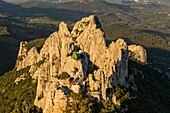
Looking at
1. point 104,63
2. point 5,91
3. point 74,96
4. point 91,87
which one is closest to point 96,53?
point 104,63

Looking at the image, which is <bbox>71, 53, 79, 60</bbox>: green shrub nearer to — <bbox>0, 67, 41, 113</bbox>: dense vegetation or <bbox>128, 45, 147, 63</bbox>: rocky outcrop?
<bbox>0, 67, 41, 113</bbox>: dense vegetation

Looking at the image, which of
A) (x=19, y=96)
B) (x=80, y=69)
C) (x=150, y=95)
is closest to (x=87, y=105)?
(x=80, y=69)

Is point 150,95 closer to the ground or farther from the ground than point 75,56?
closer to the ground

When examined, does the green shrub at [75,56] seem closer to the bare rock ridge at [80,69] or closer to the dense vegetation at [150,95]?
the bare rock ridge at [80,69]

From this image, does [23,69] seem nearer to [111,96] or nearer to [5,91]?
[5,91]

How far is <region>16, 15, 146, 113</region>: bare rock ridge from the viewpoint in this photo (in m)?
72.5

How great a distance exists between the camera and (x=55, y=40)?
104m

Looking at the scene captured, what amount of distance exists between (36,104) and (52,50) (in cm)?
2102

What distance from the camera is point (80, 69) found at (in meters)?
80.6

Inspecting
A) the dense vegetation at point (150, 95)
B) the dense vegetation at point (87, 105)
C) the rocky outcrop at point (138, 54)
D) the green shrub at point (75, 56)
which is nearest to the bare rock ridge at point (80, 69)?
the green shrub at point (75, 56)

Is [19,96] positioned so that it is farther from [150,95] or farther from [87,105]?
[87,105]

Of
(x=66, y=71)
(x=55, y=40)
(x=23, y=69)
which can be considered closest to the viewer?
(x=66, y=71)

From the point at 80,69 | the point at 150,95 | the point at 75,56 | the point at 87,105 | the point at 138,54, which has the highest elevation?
the point at 75,56

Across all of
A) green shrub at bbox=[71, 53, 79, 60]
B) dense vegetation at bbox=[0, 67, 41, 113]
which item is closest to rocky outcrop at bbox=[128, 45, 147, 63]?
dense vegetation at bbox=[0, 67, 41, 113]
